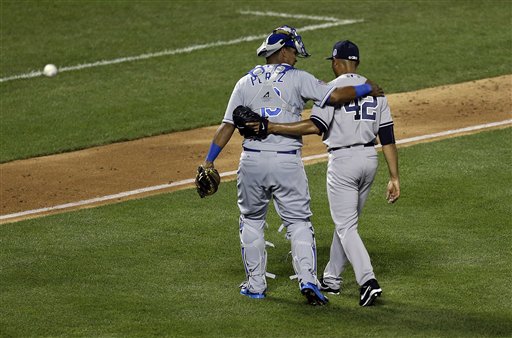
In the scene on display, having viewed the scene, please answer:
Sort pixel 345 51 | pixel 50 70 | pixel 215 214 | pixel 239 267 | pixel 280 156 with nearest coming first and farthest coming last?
pixel 280 156
pixel 345 51
pixel 239 267
pixel 215 214
pixel 50 70

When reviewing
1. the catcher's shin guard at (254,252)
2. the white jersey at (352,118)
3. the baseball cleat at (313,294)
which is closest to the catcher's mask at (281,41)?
the white jersey at (352,118)

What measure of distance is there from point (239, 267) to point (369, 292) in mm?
1608

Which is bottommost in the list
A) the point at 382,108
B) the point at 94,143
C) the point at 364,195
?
the point at 94,143

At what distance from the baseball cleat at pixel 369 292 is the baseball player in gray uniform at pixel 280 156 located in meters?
0.31

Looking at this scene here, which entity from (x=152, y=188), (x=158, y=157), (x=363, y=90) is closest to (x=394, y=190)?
(x=363, y=90)

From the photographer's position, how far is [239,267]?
403 inches

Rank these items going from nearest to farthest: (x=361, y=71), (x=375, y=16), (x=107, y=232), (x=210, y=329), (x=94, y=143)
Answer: (x=210, y=329)
(x=107, y=232)
(x=94, y=143)
(x=361, y=71)
(x=375, y=16)

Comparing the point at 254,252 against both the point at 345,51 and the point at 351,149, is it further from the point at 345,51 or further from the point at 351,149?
the point at 345,51

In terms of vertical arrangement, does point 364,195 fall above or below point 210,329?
above

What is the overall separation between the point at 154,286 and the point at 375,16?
13.2m

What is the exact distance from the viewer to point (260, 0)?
2392cm

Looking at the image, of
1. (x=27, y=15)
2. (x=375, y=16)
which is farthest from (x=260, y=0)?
(x=27, y=15)

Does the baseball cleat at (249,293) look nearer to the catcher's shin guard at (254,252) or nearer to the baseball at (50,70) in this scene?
the catcher's shin guard at (254,252)

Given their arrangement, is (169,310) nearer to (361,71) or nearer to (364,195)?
(364,195)
